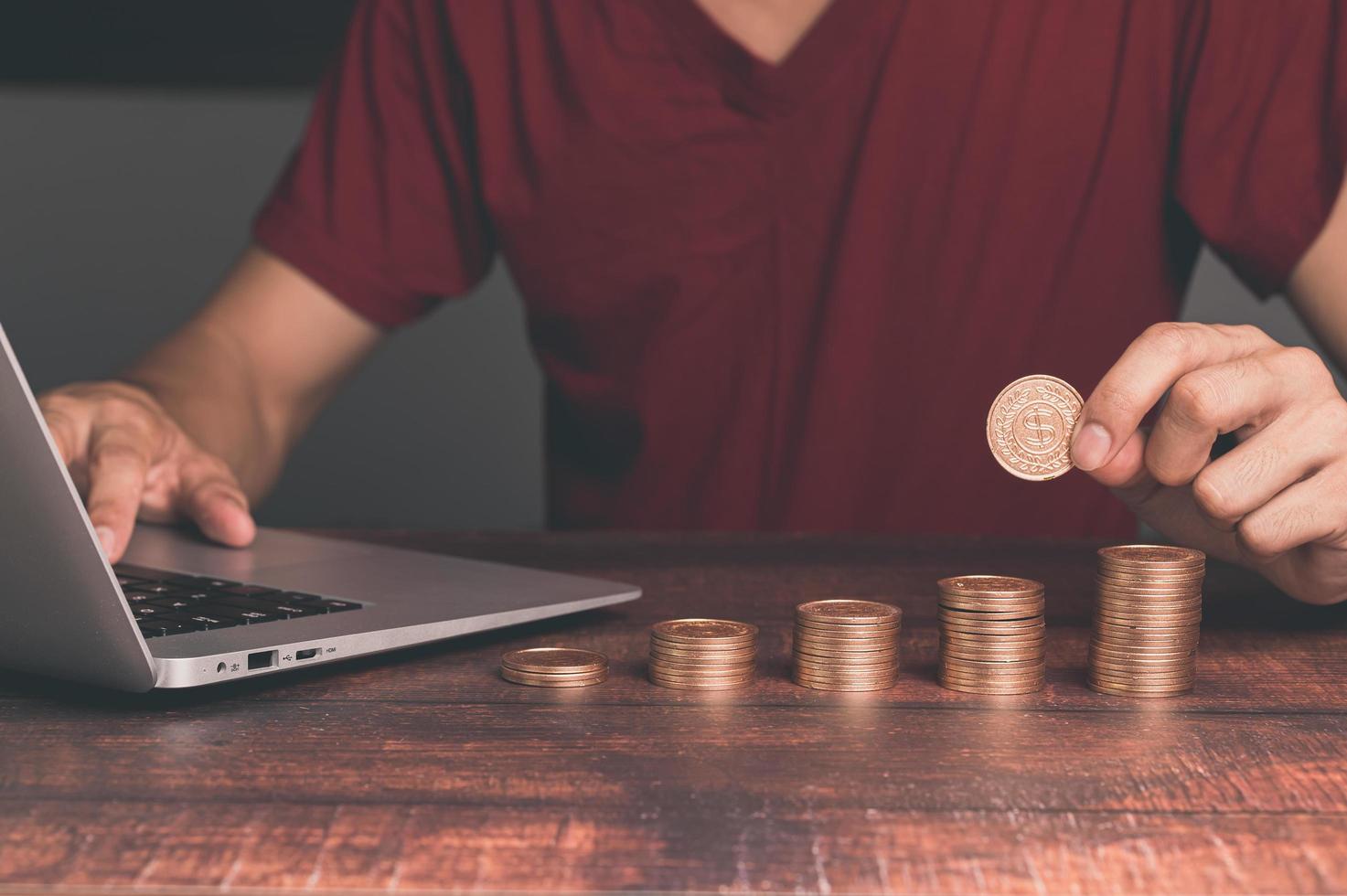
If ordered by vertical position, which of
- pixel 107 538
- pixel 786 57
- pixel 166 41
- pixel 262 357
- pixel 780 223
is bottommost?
pixel 107 538

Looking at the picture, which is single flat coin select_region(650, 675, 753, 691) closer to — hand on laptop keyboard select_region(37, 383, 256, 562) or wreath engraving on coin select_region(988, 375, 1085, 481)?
wreath engraving on coin select_region(988, 375, 1085, 481)

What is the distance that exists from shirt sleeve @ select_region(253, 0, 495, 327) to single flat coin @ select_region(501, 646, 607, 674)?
1.03 m

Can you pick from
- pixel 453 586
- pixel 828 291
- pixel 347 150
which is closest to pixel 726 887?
pixel 453 586

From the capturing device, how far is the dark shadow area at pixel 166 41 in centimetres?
288

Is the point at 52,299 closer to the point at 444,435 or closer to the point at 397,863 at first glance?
the point at 444,435

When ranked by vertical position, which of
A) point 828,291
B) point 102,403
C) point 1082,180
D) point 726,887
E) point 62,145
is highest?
point 62,145

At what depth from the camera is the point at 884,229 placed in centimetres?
170

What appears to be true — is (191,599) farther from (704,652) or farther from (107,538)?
(704,652)

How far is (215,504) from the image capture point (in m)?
1.26

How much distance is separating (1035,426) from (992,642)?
7.7 inches

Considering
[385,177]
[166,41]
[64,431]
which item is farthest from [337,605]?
[166,41]

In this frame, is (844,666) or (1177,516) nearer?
(844,666)

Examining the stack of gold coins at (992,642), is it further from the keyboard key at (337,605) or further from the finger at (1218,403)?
the keyboard key at (337,605)

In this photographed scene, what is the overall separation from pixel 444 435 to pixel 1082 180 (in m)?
2.38
